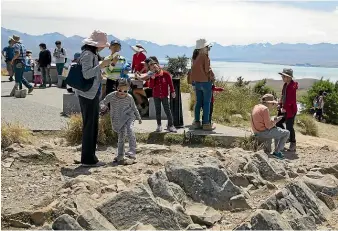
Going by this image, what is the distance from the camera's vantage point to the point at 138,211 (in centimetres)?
566

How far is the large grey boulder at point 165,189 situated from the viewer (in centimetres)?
619

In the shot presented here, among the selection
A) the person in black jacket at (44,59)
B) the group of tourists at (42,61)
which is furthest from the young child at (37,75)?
the person in black jacket at (44,59)

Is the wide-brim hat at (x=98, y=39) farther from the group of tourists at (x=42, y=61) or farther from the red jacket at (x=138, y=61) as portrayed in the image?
the group of tourists at (x=42, y=61)

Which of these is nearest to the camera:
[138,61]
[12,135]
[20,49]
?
[12,135]

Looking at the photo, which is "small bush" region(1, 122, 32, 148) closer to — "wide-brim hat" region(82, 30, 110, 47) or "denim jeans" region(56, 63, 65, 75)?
"wide-brim hat" region(82, 30, 110, 47)

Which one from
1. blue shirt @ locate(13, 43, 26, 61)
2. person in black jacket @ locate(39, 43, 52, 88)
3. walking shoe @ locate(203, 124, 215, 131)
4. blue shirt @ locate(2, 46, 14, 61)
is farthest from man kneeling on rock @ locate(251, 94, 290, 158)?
blue shirt @ locate(2, 46, 14, 61)

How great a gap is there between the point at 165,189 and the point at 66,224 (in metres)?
1.54

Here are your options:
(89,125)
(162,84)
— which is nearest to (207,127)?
(162,84)

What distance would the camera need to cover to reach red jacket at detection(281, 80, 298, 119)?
34.2 feet

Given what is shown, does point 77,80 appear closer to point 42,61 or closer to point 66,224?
point 66,224

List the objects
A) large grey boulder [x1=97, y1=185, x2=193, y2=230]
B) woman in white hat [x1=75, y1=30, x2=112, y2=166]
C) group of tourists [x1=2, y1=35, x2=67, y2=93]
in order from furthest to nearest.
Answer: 1. group of tourists [x1=2, y1=35, x2=67, y2=93]
2. woman in white hat [x1=75, y1=30, x2=112, y2=166]
3. large grey boulder [x1=97, y1=185, x2=193, y2=230]

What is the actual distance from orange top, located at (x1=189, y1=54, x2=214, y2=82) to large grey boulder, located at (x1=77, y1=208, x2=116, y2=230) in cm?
617

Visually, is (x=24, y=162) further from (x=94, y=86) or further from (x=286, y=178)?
(x=286, y=178)

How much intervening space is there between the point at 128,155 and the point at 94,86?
1.49m
